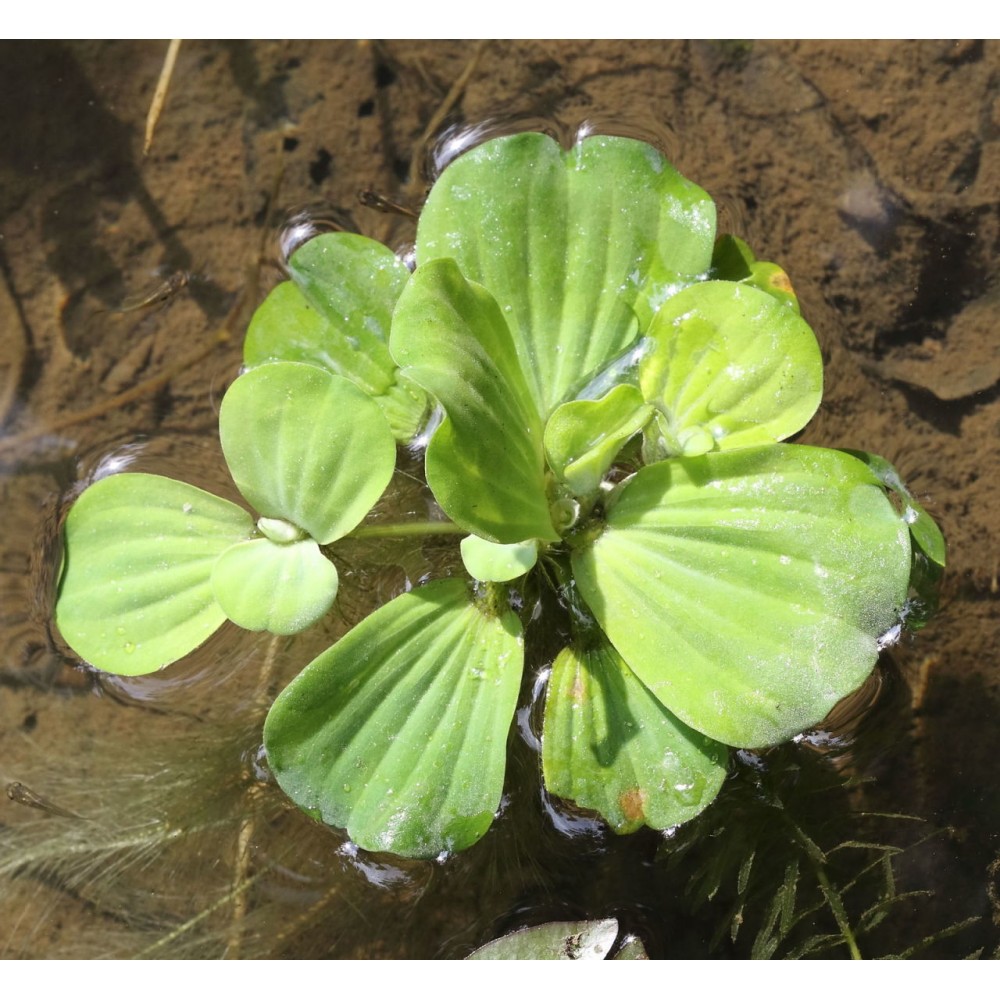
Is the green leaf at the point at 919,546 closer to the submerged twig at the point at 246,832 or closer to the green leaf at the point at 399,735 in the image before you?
the green leaf at the point at 399,735

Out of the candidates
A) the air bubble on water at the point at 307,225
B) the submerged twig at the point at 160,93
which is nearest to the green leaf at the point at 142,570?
the air bubble on water at the point at 307,225

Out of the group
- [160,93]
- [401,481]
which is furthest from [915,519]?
[160,93]

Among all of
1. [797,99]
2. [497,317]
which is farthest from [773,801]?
[797,99]

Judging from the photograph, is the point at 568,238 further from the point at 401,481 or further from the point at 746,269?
the point at 401,481

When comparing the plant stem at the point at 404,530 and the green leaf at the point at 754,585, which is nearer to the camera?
the green leaf at the point at 754,585

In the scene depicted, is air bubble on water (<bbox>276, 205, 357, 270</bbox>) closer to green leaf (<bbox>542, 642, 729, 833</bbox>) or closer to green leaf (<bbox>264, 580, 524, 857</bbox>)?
green leaf (<bbox>264, 580, 524, 857</bbox>)

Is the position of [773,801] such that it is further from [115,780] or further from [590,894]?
[115,780]

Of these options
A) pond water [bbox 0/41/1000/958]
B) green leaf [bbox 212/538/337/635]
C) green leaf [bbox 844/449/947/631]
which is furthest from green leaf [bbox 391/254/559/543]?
green leaf [bbox 844/449/947/631]

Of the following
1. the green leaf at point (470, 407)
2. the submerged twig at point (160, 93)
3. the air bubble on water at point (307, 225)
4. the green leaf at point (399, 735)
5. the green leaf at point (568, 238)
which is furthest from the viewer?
the submerged twig at point (160, 93)
